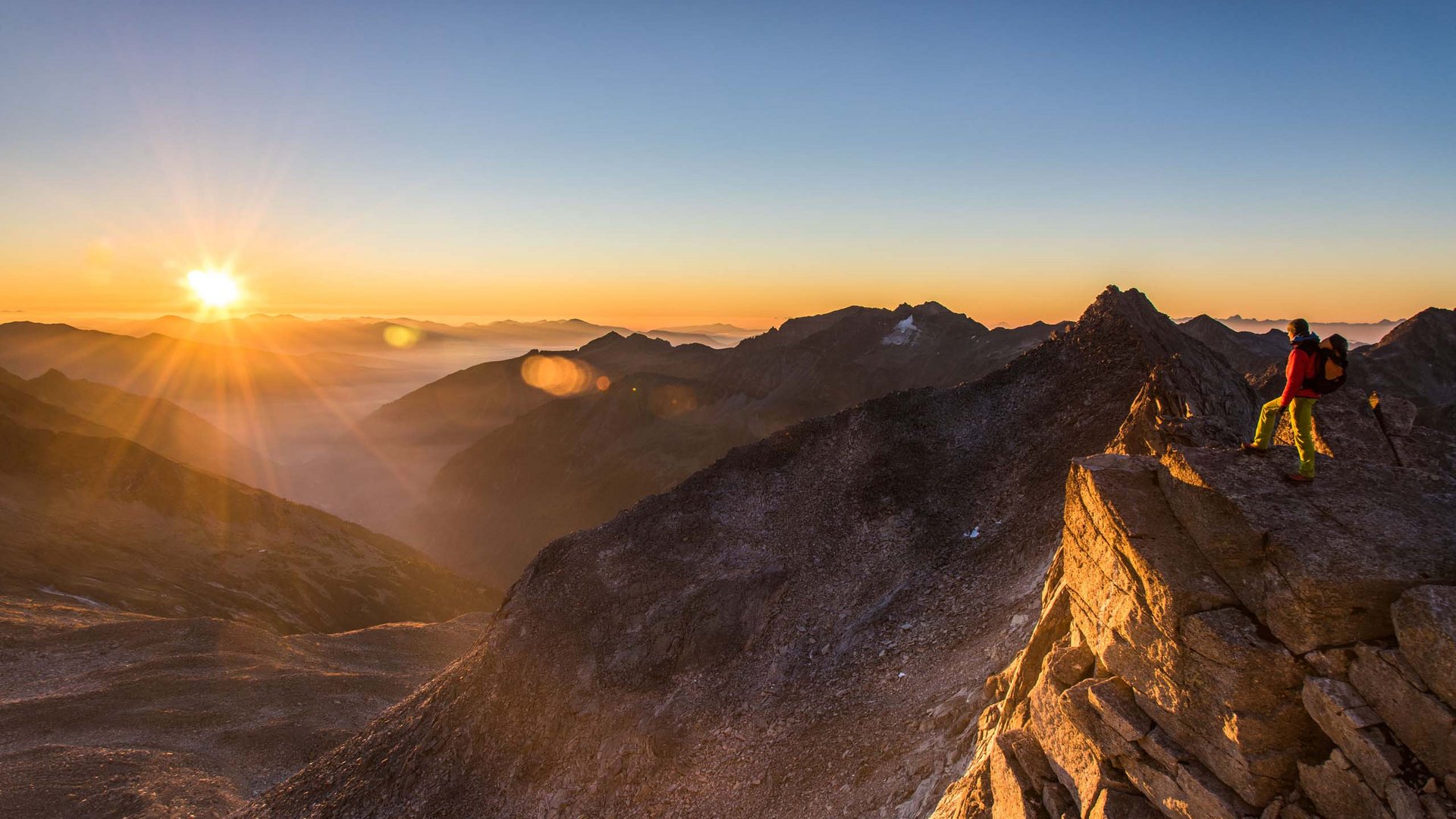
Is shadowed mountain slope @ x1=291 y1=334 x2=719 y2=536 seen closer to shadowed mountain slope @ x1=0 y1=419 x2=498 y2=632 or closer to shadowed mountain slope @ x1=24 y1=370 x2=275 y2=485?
shadowed mountain slope @ x1=24 y1=370 x2=275 y2=485

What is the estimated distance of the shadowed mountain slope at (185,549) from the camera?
6381 cm

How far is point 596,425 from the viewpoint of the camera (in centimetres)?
12119

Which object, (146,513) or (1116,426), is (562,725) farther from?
(146,513)

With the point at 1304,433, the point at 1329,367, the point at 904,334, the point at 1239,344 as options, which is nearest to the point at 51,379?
the point at 904,334

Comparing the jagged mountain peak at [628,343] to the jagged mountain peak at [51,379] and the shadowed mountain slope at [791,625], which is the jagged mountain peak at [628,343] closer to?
the jagged mountain peak at [51,379]

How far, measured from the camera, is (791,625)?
25.7 meters

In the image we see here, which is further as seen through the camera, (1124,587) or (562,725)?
(562,725)

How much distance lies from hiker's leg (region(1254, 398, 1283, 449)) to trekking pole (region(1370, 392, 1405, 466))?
13.0 ft

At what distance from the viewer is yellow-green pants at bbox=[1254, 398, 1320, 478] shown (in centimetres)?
981

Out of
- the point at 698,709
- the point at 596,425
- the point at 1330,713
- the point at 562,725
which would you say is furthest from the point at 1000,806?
the point at 596,425

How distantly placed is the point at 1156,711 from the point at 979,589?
543 inches

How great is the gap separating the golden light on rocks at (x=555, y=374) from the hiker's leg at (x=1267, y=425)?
527 ft

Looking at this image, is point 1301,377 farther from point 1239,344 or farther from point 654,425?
point 654,425

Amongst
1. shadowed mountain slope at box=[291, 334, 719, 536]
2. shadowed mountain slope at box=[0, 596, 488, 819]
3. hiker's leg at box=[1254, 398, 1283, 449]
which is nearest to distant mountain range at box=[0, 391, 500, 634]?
shadowed mountain slope at box=[0, 596, 488, 819]
